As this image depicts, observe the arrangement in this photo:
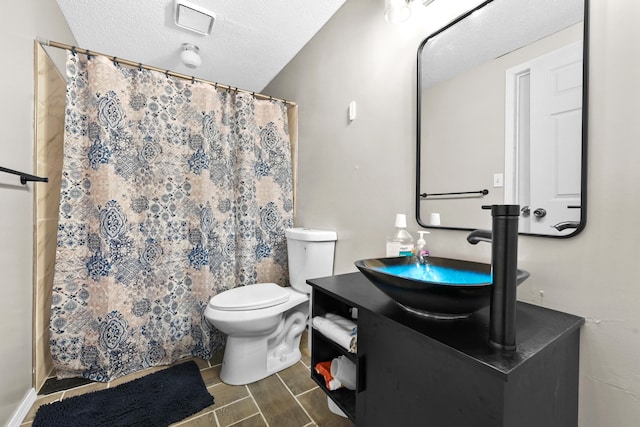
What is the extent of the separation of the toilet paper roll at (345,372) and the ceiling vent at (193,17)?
209 centimetres

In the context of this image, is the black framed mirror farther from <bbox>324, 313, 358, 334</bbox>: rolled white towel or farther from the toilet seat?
the toilet seat

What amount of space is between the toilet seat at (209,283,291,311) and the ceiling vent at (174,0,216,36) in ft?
5.74

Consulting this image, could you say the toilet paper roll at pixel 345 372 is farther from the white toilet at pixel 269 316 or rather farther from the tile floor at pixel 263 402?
the white toilet at pixel 269 316

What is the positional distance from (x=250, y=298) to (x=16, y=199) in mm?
1193

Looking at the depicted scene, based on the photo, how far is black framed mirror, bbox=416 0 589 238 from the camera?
76 cm

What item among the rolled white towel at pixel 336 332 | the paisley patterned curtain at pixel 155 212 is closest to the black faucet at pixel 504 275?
the rolled white towel at pixel 336 332

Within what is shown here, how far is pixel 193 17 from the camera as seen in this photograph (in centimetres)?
170

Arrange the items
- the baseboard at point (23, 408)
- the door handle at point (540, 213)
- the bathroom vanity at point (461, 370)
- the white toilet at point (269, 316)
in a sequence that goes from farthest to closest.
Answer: the white toilet at point (269, 316), the baseboard at point (23, 408), the door handle at point (540, 213), the bathroom vanity at point (461, 370)

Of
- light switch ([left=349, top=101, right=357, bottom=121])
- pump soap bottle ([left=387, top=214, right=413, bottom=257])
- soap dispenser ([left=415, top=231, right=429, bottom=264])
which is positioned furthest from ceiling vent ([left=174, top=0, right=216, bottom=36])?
soap dispenser ([left=415, top=231, right=429, bottom=264])

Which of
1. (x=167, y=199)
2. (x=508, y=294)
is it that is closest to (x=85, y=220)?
(x=167, y=199)

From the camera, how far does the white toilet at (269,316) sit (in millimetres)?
1462

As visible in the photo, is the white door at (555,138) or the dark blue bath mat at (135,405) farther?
the dark blue bath mat at (135,405)

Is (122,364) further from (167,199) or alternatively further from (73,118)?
(73,118)

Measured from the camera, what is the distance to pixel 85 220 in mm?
1522
